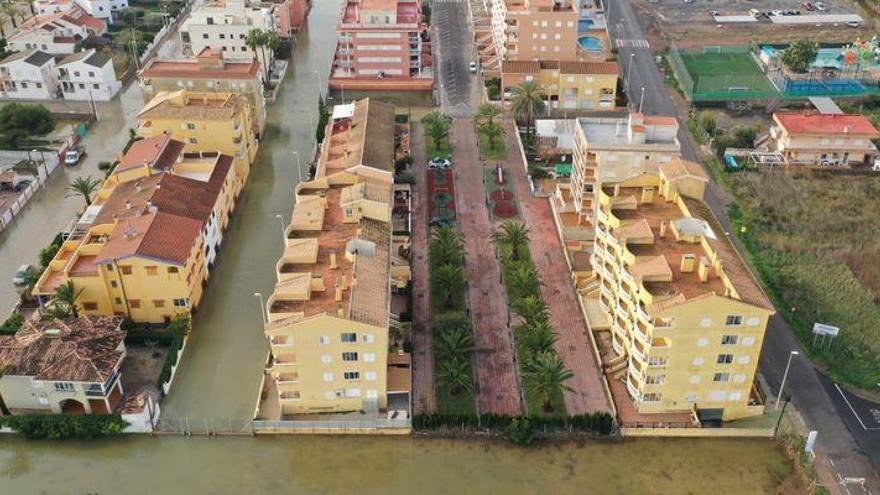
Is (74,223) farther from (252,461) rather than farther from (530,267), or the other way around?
(530,267)

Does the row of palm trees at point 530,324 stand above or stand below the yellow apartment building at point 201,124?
below

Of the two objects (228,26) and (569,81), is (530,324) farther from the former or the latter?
(228,26)

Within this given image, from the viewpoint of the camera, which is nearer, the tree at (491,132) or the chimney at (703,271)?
the chimney at (703,271)

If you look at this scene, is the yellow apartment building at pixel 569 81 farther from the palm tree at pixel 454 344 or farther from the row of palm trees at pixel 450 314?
the palm tree at pixel 454 344

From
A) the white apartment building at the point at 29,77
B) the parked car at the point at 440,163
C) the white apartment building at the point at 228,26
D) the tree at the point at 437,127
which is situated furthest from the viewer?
the white apartment building at the point at 228,26

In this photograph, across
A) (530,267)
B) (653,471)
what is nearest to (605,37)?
(530,267)

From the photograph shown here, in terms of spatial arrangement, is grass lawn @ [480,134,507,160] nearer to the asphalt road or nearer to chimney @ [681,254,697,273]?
the asphalt road

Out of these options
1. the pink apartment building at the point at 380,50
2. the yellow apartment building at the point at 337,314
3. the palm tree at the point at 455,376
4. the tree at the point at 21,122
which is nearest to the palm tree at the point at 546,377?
the palm tree at the point at 455,376
